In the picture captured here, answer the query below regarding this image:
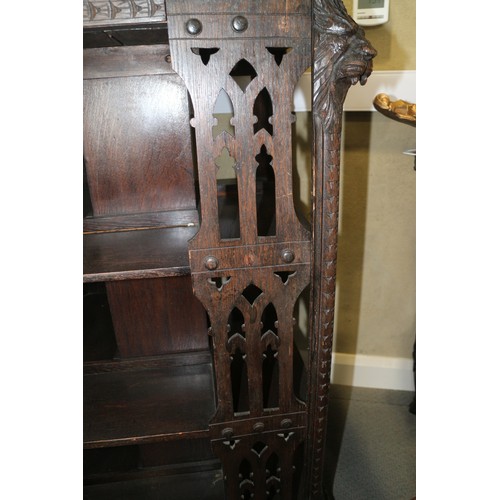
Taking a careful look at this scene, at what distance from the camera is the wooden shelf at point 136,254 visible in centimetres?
82

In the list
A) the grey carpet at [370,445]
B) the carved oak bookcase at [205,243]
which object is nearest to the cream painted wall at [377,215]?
the grey carpet at [370,445]

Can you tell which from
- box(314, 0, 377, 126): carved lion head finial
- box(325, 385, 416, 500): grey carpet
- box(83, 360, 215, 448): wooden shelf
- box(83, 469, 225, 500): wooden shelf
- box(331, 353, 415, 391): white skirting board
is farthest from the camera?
box(331, 353, 415, 391): white skirting board

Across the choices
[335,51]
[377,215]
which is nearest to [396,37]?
[377,215]

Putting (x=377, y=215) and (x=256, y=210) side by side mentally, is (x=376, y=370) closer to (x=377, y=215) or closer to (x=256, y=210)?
(x=377, y=215)

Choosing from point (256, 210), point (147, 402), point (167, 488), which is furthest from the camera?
point (167, 488)

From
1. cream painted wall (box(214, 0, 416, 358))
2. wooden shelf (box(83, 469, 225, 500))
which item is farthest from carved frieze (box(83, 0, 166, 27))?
wooden shelf (box(83, 469, 225, 500))

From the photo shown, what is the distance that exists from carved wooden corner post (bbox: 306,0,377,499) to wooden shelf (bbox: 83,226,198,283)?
0.87 feet

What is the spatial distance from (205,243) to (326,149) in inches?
10.8

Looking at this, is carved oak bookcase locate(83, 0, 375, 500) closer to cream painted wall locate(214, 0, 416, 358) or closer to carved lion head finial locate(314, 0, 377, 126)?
carved lion head finial locate(314, 0, 377, 126)

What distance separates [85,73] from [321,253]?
0.66 meters

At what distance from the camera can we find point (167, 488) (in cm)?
127

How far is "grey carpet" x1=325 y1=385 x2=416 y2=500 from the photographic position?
4.43ft

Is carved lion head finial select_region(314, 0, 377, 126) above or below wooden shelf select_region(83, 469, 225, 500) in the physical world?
above

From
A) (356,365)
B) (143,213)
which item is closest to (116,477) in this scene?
(143,213)
